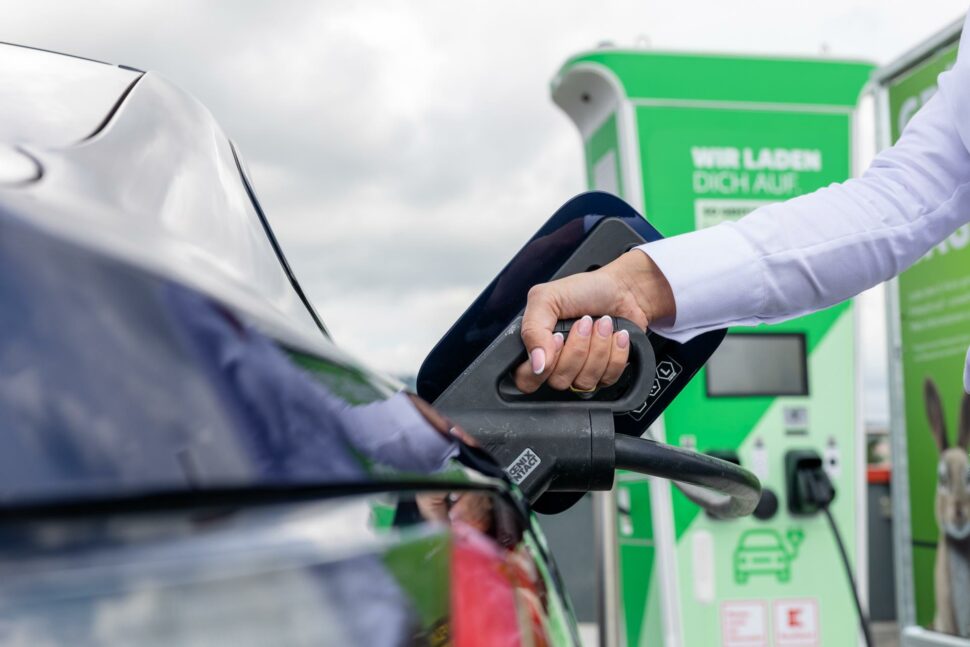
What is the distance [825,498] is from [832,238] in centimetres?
268

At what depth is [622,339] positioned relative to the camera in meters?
1.02

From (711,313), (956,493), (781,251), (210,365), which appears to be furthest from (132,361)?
(956,493)

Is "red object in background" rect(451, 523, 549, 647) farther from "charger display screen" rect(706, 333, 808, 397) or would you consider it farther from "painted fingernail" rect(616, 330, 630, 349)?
"charger display screen" rect(706, 333, 808, 397)

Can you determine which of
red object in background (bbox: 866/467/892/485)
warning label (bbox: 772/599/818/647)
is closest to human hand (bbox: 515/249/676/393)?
warning label (bbox: 772/599/818/647)

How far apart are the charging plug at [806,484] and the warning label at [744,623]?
15.5 inches

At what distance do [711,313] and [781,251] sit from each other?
0.50ft

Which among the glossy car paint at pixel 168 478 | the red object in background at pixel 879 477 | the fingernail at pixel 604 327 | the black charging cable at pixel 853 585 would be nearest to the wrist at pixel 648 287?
the fingernail at pixel 604 327

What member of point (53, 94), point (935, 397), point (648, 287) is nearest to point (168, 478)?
point (53, 94)

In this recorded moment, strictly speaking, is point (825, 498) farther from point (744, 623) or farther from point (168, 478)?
point (168, 478)

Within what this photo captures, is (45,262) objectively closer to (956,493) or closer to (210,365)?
(210,365)

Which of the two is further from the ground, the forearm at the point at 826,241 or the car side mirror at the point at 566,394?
the forearm at the point at 826,241

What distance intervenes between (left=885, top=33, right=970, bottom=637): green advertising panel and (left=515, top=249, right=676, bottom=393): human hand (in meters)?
2.86

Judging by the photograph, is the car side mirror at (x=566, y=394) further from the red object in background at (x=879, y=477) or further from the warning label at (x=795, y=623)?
the red object in background at (x=879, y=477)

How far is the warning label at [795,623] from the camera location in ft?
12.3
